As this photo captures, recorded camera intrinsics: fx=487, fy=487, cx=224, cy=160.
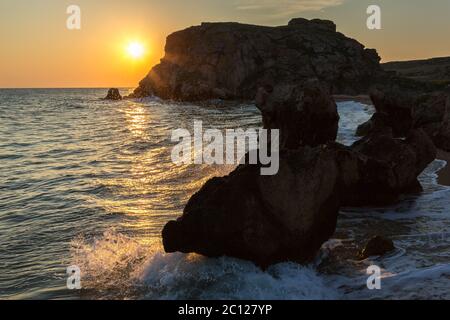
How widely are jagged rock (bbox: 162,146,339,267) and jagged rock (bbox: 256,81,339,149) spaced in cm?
631

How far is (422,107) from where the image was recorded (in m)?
29.0

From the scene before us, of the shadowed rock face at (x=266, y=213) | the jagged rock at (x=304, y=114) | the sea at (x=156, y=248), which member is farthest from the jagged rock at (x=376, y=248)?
the jagged rock at (x=304, y=114)

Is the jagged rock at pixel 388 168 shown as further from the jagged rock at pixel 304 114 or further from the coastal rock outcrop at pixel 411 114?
the jagged rock at pixel 304 114

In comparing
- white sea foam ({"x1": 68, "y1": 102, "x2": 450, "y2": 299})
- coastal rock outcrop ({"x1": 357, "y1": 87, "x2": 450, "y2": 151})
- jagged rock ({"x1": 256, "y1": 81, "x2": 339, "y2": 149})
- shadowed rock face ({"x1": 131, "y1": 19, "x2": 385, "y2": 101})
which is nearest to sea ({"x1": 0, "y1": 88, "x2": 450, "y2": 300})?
white sea foam ({"x1": 68, "y1": 102, "x2": 450, "y2": 299})

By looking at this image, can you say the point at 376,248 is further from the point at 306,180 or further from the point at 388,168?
the point at 388,168

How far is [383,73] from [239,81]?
131 feet

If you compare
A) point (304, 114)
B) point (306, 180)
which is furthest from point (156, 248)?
point (304, 114)

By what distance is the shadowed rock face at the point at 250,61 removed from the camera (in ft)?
378

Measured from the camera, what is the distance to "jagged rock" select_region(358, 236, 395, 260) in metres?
11.9

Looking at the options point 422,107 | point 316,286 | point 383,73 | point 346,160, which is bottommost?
point 316,286
